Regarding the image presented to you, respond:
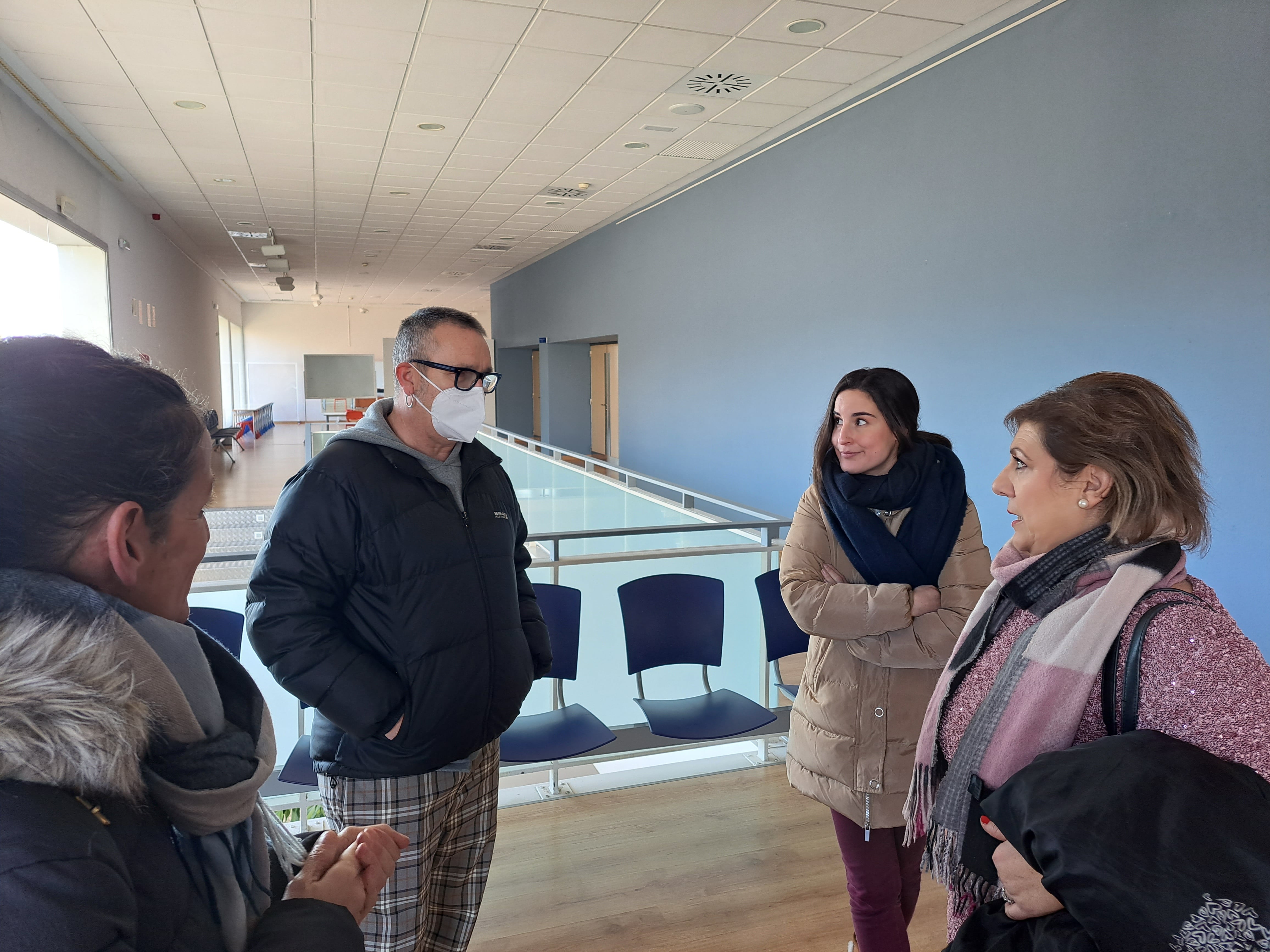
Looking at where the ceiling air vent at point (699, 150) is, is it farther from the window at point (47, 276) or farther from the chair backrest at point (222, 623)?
the chair backrest at point (222, 623)

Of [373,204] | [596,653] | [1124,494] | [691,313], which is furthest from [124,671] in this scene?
[373,204]

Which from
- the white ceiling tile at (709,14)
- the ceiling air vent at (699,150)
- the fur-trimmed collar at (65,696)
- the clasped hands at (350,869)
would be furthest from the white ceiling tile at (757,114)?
the fur-trimmed collar at (65,696)

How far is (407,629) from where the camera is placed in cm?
174

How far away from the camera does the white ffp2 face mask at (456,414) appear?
1901 millimetres

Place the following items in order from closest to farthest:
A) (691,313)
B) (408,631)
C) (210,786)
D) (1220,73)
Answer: (210,786)
(408,631)
(1220,73)
(691,313)

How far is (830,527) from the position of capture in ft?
6.84

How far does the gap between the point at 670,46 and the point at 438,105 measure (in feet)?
6.13

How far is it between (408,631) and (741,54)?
4520mm

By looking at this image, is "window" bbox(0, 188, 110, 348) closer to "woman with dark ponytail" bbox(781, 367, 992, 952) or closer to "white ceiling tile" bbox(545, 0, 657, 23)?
"white ceiling tile" bbox(545, 0, 657, 23)

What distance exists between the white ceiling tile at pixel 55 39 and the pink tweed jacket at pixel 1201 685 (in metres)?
5.73

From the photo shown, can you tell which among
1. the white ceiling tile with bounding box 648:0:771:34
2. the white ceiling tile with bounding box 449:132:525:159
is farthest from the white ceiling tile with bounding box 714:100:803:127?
the white ceiling tile with bounding box 449:132:525:159

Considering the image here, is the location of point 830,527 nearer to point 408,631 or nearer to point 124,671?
point 408,631

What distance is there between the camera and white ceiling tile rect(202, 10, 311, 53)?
4480mm

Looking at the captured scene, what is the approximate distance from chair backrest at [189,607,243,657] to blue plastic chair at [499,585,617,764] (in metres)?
0.93
